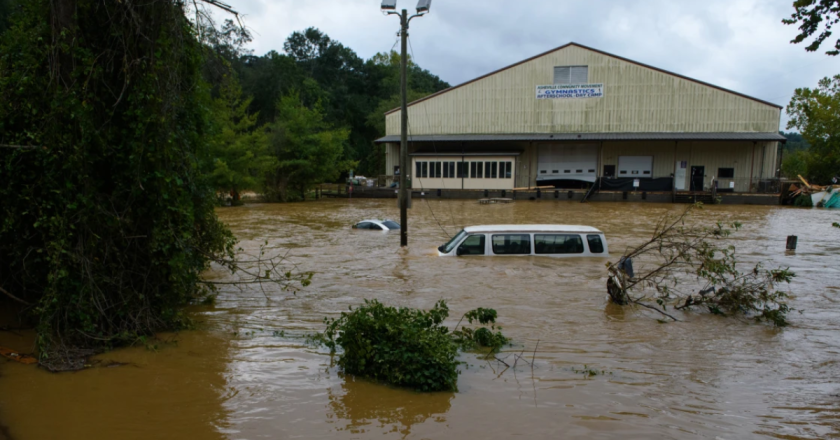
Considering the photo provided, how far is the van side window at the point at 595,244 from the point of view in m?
13.9

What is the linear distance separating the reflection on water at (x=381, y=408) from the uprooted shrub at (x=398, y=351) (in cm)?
16

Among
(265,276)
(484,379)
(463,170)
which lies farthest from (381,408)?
(463,170)

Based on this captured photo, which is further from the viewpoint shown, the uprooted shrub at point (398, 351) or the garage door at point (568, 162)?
the garage door at point (568, 162)

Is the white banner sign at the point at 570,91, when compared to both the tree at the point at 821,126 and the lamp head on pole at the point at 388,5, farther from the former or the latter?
the lamp head on pole at the point at 388,5

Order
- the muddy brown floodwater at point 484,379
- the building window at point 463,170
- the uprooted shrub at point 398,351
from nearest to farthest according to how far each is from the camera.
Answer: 1. the muddy brown floodwater at point 484,379
2. the uprooted shrub at point 398,351
3. the building window at point 463,170

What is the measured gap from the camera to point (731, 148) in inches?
1732

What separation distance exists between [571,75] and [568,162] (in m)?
7.24

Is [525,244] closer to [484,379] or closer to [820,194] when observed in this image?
[484,379]

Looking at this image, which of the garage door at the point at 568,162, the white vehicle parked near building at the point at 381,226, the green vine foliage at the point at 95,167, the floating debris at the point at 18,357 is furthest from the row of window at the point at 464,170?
the floating debris at the point at 18,357

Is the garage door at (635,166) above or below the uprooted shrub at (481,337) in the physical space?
above

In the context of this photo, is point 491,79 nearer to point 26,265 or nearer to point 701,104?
point 701,104

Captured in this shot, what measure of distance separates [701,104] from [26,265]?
46.5m

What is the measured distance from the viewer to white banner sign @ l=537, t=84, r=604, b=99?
45406 mm

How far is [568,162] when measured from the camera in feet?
156
